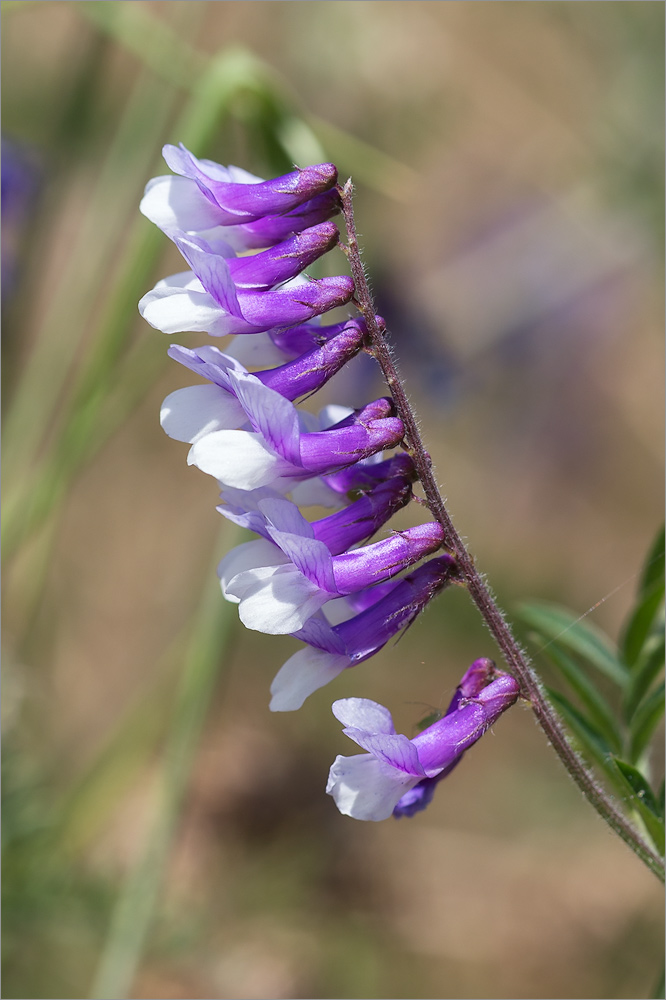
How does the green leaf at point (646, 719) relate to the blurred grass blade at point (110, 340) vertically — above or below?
below

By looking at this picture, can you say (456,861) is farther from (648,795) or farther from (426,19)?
(426,19)

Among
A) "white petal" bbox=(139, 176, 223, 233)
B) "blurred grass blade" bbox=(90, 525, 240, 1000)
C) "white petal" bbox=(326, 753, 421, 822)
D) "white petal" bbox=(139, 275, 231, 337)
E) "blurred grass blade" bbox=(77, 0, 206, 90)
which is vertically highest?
"blurred grass blade" bbox=(77, 0, 206, 90)

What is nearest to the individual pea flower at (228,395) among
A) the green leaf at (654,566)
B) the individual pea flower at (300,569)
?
the individual pea flower at (300,569)

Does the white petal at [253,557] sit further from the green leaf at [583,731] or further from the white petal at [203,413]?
the green leaf at [583,731]

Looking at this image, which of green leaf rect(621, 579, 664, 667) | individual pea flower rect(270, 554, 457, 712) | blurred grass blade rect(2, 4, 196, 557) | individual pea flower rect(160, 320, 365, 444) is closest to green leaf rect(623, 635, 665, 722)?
green leaf rect(621, 579, 664, 667)

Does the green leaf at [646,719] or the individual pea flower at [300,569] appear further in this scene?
the green leaf at [646,719]

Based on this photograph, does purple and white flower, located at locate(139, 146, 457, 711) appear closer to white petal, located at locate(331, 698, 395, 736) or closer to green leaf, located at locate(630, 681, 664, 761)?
white petal, located at locate(331, 698, 395, 736)
